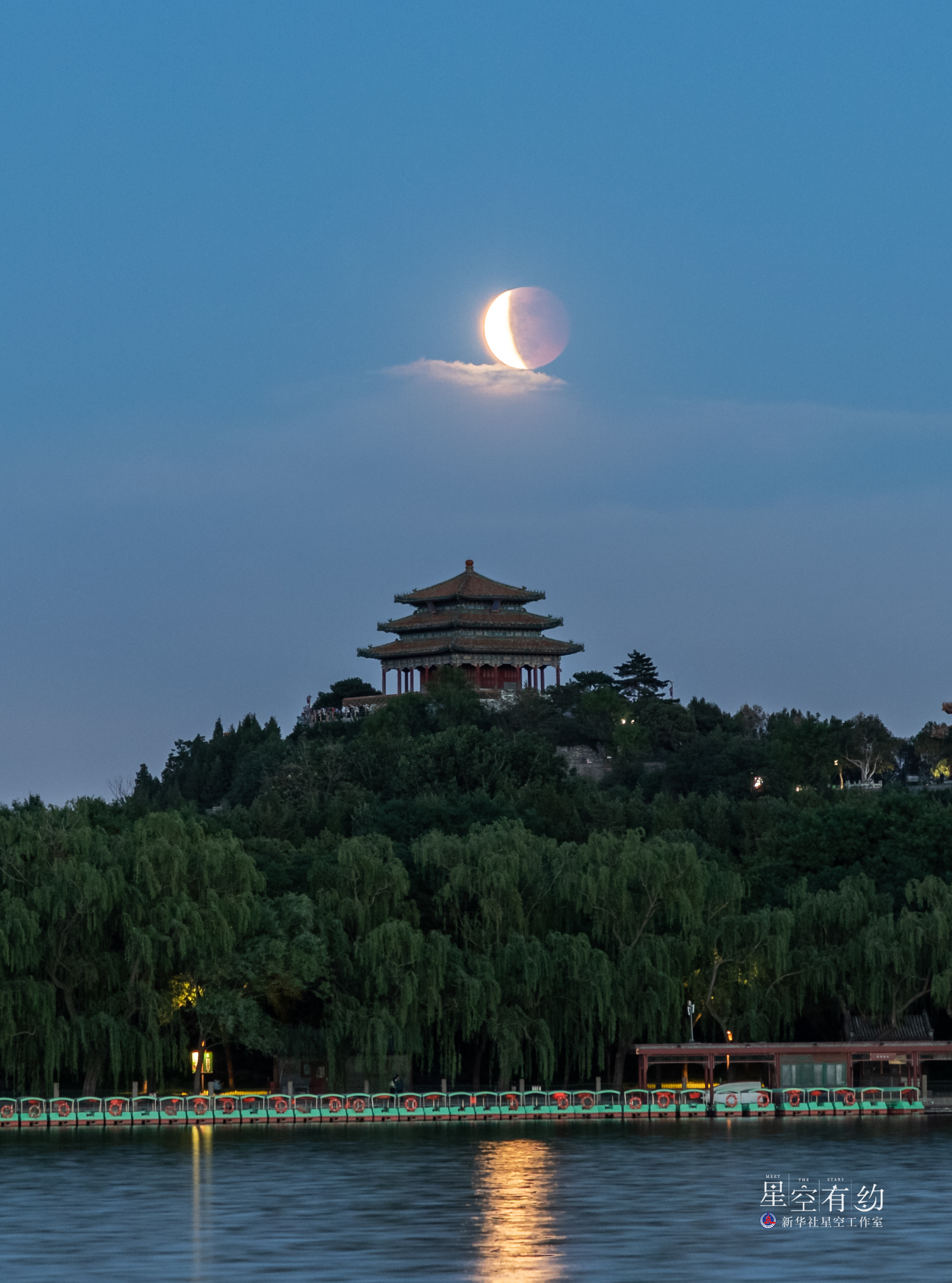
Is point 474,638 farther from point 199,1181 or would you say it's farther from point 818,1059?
point 199,1181

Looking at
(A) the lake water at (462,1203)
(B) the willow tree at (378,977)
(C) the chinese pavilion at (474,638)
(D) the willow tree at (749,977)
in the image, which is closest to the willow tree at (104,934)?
(A) the lake water at (462,1203)

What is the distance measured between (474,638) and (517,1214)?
7729 cm

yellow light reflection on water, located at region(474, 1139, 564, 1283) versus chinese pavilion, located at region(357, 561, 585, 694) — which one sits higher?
chinese pavilion, located at region(357, 561, 585, 694)

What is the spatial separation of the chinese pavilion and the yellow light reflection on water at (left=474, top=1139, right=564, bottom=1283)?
2625 inches

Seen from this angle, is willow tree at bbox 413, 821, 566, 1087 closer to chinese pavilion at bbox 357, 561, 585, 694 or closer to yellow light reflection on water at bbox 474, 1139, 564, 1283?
yellow light reflection on water at bbox 474, 1139, 564, 1283

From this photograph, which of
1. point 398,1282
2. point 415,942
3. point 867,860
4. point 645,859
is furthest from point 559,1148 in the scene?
point 867,860

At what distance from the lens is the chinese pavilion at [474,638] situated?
110m

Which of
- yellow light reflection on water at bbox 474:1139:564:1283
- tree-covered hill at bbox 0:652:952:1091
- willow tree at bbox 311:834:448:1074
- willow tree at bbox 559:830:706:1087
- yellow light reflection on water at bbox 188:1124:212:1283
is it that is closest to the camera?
yellow light reflection on water at bbox 474:1139:564:1283

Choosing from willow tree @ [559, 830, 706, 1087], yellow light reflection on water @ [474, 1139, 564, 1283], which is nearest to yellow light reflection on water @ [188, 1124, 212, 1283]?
yellow light reflection on water @ [474, 1139, 564, 1283]

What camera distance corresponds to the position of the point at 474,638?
109 m

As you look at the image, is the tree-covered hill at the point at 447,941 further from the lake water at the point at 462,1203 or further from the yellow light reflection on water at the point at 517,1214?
the yellow light reflection on water at the point at 517,1214

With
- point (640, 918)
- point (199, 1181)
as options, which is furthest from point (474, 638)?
point (199, 1181)

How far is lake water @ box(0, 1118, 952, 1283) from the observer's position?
27.9 m

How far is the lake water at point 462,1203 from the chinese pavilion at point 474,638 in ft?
205
